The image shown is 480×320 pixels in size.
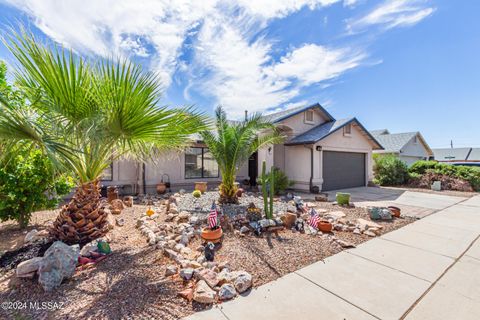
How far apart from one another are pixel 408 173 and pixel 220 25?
17.6 m

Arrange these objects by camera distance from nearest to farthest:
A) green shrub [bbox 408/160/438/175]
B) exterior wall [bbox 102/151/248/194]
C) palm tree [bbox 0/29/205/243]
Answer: palm tree [bbox 0/29/205/243], exterior wall [bbox 102/151/248/194], green shrub [bbox 408/160/438/175]

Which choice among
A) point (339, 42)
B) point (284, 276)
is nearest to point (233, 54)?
point (339, 42)

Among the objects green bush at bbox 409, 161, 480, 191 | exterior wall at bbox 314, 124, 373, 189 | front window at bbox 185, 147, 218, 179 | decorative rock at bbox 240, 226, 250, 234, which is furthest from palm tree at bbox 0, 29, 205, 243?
green bush at bbox 409, 161, 480, 191

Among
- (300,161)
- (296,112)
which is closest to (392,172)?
(300,161)

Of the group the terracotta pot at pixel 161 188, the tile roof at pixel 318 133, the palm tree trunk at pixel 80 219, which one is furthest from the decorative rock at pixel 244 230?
the tile roof at pixel 318 133

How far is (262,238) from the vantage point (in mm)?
4859

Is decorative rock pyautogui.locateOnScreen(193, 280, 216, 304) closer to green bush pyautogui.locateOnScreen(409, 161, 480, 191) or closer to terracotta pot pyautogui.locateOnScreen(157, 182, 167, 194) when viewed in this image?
terracotta pot pyautogui.locateOnScreen(157, 182, 167, 194)

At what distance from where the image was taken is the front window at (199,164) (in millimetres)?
12246

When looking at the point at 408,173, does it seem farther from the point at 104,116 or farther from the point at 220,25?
the point at 104,116

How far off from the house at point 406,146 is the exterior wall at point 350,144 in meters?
8.70

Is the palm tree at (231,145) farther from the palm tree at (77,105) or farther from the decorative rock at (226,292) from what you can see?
the decorative rock at (226,292)

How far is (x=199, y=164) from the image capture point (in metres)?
12.6

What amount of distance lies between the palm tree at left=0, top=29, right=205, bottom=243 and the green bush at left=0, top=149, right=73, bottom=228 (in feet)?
6.46

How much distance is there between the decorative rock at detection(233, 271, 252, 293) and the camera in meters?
2.97
